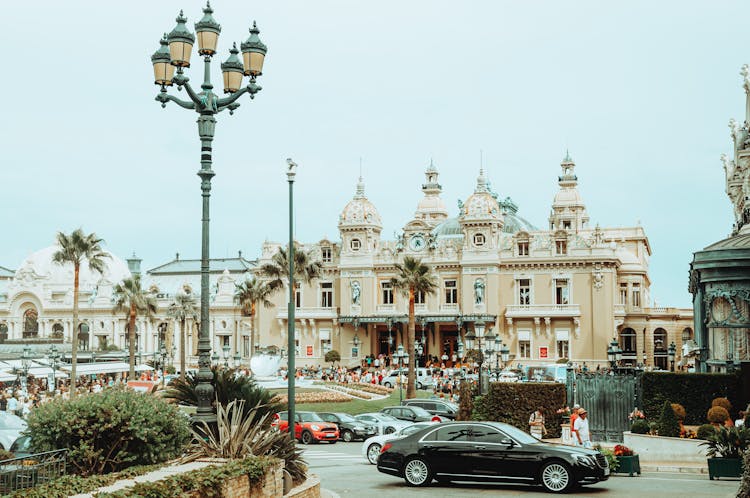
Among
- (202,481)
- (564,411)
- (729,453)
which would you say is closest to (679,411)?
(564,411)

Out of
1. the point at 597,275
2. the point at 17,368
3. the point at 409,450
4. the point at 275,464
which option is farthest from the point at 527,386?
the point at 597,275

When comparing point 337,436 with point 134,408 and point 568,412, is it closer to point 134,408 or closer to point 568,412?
point 568,412

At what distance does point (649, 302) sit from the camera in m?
83.8

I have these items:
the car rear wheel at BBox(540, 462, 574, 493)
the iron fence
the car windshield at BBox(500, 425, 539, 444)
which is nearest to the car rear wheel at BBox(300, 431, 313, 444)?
the car windshield at BBox(500, 425, 539, 444)

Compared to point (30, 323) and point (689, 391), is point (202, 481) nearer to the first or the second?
point (689, 391)

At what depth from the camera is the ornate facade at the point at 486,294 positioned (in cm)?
6904

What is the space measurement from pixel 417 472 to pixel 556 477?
106 inches

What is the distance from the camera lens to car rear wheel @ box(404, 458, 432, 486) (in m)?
17.4

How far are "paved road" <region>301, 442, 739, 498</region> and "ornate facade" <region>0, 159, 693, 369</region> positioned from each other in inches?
1874

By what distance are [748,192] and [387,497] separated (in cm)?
2648

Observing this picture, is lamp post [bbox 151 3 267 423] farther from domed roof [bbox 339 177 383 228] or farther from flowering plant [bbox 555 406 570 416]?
domed roof [bbox 339 177 383 228]

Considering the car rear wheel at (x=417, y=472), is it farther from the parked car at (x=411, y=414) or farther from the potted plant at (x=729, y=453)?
the parked car at (x=411, y=414)

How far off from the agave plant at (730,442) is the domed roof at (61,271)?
85.2 metres

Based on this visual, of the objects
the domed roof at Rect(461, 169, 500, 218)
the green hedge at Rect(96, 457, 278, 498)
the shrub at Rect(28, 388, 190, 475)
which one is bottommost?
the green hedge at Rect(96, 457, 278, 498)
